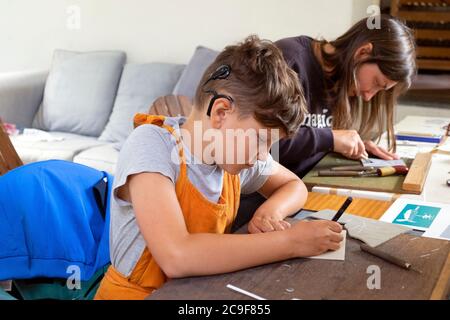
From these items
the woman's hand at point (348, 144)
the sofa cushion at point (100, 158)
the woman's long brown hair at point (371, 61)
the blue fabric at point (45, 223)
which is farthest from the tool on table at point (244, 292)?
the sofa cushion at point (100, 158)

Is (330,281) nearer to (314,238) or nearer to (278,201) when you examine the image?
(314,238)

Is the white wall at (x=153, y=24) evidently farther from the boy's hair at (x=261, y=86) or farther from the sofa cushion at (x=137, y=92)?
the boy's hair at (x=261, y=86)

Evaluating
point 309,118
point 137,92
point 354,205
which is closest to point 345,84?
point 309,118

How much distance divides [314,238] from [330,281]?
0.12 meters

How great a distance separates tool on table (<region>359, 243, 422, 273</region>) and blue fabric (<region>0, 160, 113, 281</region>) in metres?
0.58

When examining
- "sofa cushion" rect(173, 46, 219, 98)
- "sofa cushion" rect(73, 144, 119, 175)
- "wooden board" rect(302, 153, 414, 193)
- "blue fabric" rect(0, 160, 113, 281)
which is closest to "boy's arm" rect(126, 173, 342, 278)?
"blue fabric" rect(0, 160, 113, 281)

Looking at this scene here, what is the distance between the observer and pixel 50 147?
10.9ft

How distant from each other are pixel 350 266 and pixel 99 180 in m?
0.61

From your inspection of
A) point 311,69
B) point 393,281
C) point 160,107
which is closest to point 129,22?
point 160,107

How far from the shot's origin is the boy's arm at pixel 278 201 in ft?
4.06

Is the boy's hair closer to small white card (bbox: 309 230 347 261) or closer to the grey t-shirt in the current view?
the grey t-shirt

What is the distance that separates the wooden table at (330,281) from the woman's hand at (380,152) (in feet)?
2.48

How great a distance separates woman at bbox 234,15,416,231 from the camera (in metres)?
1.75
